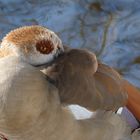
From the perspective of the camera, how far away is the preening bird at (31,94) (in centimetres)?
201

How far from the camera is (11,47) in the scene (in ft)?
6.93

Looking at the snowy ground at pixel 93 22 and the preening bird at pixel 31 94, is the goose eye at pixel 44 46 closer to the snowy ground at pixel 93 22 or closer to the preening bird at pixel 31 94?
the preening bird at pixel 31 94

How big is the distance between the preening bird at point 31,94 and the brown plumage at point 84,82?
39mm

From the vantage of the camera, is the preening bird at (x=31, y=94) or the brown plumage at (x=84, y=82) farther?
the brown plumage at (x=84, y=82)

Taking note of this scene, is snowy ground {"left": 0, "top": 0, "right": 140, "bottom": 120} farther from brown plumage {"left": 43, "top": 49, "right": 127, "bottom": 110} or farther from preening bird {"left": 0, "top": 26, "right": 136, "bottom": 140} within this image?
preening bird {"left": 0, "top": 26, "right": 136, "bottom": 140}

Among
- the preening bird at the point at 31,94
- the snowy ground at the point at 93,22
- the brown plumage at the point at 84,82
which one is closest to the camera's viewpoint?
the preening bird at the point at 31,94

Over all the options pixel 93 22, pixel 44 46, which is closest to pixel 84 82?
pixel 44 46

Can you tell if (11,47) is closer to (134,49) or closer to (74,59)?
(74,59)

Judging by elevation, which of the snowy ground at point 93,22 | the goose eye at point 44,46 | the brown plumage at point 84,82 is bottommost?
the snowy ground at point 93,22

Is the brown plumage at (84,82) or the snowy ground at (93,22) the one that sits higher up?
the brown plumage at (84,82)

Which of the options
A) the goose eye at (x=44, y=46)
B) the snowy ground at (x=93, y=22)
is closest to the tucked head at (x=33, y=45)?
the goose eye at (x=44, y=46)

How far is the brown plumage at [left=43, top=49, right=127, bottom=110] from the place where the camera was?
7.11 ft

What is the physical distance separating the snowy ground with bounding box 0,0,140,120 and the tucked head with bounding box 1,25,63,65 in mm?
1539

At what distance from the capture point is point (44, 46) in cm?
211
